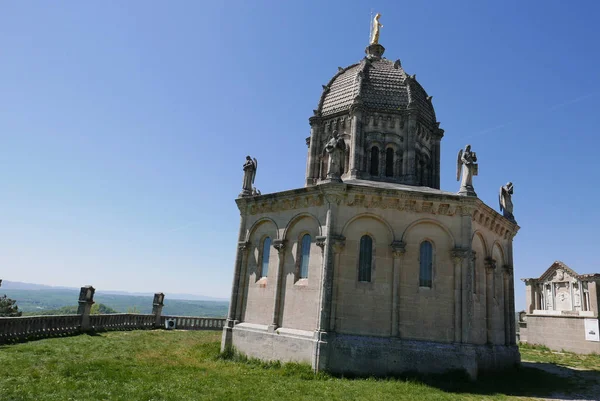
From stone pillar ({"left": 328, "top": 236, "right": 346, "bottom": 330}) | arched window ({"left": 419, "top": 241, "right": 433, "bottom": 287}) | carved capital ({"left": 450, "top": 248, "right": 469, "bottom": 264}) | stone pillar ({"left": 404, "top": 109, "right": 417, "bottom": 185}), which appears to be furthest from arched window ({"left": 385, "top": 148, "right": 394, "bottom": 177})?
stone pillar ({"left": 328, "top": 236, "right": 346, "bottom": 330})

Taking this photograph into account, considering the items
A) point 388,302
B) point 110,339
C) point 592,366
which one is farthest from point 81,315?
point 592,366

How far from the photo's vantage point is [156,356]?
1855 cm

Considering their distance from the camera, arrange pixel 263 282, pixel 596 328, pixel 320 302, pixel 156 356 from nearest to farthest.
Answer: pixel 320 302 → pixel 156 356 → pixel 263 282 → pixel 596 328

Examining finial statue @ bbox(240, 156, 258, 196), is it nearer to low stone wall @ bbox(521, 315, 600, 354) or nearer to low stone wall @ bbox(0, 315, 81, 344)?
low stone wall @ bbox(0, 315, 81, 344)

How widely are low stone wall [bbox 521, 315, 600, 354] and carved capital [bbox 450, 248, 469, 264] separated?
66.5 feet

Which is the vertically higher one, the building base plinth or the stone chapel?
the stone chapel

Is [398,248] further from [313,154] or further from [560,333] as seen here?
[560,333]

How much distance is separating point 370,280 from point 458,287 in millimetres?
3680

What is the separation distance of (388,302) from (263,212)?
7.60 m

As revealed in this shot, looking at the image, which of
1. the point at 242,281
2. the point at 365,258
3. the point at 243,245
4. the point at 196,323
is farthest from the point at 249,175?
the point at 196,323

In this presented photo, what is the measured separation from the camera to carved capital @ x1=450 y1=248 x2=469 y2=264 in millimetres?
17703

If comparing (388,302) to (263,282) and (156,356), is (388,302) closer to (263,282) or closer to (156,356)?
(263,282)

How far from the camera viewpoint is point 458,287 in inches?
693

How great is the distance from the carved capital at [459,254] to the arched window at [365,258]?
11.4 ft
